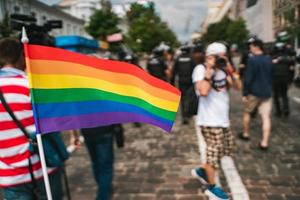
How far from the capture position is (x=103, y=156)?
4.16 metres

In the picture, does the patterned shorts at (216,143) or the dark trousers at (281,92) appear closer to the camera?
the patterned shorts at (216,143)

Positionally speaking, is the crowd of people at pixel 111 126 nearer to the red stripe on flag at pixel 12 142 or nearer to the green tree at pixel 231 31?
the red stripe on flag at pixel 12 142

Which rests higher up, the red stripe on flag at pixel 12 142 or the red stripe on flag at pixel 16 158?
the red stripe on flag at pixel 12 142

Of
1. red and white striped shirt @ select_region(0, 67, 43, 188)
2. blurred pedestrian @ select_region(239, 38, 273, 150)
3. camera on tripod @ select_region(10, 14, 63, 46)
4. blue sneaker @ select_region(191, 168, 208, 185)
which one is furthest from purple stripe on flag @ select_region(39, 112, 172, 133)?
blurred pedestrian @ select_region(239, 38, 273, 150)

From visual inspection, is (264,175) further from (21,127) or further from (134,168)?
(21,127)

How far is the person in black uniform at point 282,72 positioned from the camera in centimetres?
889

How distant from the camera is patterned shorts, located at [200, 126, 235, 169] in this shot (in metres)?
4.37

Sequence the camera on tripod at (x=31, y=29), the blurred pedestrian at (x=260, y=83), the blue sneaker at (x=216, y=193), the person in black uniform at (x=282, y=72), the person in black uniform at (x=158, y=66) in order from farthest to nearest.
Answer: the person in black uniform at (x=158, y=66) → the person in black uniform at (x=282, y=72) → the blurred pedestrian at (x=260, y=83) → the blue sneaker at (x=216, y=193) → the camera on tripod at (x=31, y=29)

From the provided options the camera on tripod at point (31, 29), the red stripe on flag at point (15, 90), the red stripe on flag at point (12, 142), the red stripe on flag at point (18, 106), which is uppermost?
the camera on tripod at point (31, 29)

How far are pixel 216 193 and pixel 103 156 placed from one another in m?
1.32

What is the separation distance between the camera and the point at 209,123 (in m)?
4.39

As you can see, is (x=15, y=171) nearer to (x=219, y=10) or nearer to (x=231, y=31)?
(x=231, y=31)

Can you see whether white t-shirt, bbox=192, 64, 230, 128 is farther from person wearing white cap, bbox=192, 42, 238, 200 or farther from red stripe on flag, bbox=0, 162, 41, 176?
red stripe on flag, bbox=0, 162, 41, 176

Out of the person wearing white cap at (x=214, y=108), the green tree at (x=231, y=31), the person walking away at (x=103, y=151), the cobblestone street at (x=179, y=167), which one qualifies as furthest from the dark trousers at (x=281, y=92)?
the green tree at (x=231, y=31)
